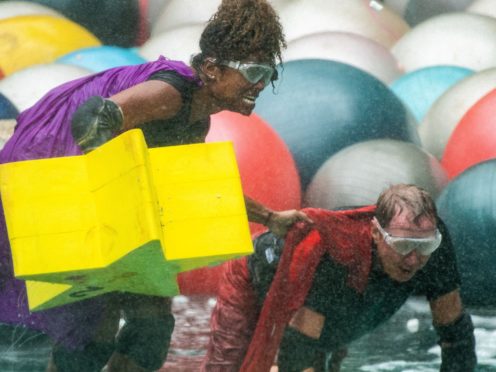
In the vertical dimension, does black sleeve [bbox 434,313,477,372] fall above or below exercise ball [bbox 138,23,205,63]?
above

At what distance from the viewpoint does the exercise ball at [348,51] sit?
28.0ft

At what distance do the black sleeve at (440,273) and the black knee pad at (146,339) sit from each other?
36.1 inches

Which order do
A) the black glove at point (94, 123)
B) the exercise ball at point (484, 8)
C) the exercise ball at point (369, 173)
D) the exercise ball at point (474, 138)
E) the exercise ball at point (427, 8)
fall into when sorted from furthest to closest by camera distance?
the exercise ball at point (427, 8) < the exercise ball at point (484, 8) < the exercise ball at point (474, 138) < the exercise ball at point (369, 173) < the black glove at point (94, 123)

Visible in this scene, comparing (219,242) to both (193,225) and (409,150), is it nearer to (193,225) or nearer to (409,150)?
(193,225)

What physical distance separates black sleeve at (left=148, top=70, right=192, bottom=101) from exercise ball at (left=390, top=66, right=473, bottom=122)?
4.80 m

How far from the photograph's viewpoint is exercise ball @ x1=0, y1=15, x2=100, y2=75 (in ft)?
28.7

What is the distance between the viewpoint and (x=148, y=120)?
3648 millimetres

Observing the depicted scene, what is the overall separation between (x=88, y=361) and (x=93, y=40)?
5691mm

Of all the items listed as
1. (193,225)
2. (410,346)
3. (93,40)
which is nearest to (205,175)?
(193,225)

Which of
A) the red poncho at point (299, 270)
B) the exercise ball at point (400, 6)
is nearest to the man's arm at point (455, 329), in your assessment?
the red poncho at point (299, 270)

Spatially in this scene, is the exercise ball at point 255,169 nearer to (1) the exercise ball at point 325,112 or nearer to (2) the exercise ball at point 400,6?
(1) the exercise ball at point 325,112

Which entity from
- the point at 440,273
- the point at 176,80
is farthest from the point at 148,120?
the point at 440,273

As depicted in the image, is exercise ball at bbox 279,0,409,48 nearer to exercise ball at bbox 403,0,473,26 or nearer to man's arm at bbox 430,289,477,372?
exercise ball at bbox 403,0,473,26

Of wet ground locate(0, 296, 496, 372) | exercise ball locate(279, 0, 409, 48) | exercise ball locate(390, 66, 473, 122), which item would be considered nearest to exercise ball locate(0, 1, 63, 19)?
exercise ball locate(279, 0, 409, 48)
